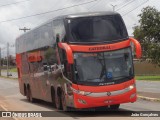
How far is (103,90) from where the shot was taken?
53.2 ft

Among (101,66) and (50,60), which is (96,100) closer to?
(101,66)

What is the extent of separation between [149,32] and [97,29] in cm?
4568

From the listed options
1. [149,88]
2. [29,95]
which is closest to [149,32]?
[149,88]

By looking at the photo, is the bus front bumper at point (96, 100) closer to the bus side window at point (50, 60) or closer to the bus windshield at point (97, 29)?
the bus windshield at point (97, 29)

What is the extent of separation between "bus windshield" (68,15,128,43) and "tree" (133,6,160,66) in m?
44.2

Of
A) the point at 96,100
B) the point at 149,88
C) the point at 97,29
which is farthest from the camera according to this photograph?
the point at 149,88

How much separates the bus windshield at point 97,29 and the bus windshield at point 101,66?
56 centimetres

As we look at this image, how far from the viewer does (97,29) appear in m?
17.0

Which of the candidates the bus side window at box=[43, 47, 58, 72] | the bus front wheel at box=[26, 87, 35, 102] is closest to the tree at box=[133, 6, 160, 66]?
the bus front wheel at box=[26, 87, 35, 102]

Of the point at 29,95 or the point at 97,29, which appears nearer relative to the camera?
the point at 97,29

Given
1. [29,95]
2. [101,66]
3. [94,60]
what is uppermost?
[94,60]

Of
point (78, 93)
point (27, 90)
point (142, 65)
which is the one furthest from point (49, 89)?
point (142, 65)

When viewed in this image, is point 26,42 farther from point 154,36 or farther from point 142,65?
point 142,65

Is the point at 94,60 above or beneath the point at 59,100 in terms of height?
above
